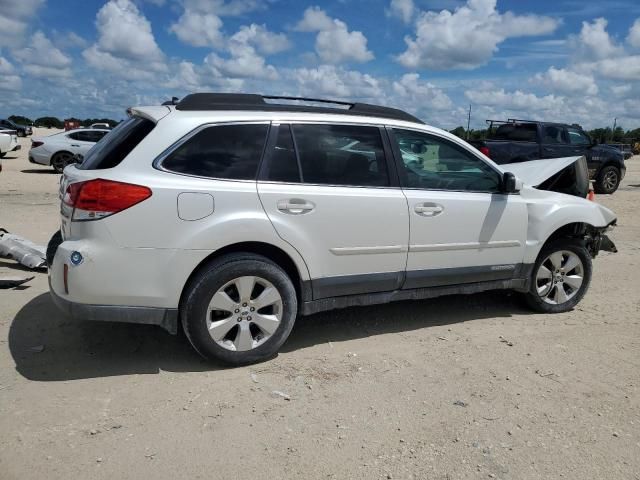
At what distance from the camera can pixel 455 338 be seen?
4594 millimetres

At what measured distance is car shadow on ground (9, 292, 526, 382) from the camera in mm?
3822

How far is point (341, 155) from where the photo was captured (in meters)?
4.16

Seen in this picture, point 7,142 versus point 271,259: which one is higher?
point 7,142

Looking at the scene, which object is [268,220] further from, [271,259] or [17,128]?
[17,128]

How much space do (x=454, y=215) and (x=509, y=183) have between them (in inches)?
23.3

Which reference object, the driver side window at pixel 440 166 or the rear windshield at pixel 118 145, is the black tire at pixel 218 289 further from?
the driver side window at pixel 440 166

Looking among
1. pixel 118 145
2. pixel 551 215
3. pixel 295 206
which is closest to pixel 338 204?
pixel 295 206

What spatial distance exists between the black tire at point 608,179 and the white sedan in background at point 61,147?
46.9 feet

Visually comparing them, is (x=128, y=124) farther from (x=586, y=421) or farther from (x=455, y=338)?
(x=586, y=421)

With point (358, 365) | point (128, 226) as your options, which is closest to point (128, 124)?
point (128, 226)

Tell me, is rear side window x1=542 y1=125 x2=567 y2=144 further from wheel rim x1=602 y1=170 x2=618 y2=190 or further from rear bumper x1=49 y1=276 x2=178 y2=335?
rear bumper x1=49 y1=276 x2=178 y2=335

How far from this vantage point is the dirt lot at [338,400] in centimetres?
285

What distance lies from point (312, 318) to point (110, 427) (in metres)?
2.20

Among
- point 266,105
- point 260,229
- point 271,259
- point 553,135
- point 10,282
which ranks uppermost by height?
point 553,135
